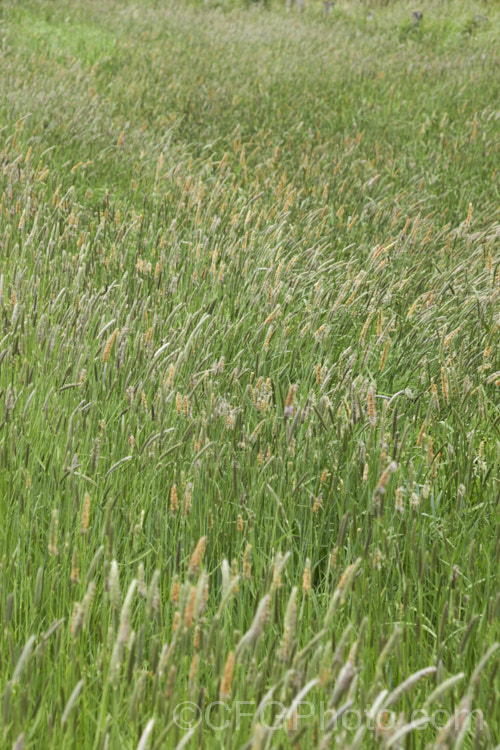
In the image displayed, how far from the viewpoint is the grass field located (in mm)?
1267

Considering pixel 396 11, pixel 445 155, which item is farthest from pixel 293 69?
pixel 396 11

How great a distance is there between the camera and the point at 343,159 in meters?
7.04

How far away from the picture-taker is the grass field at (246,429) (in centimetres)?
127

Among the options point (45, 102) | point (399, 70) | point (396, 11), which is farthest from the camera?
point (396, 11)

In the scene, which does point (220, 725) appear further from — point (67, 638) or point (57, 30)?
point (57, 30)

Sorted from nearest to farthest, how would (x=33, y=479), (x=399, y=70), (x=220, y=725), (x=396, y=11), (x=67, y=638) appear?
(x=220, y=725) < (x=67, y=638) < (x=33, y=479) < (x=399, y=70) < (x=396, y=11)

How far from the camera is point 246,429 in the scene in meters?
2.30

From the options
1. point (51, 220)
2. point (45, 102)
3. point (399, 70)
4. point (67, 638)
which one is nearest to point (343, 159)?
point (45, 102)

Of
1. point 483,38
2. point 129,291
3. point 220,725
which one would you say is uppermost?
point 483,38

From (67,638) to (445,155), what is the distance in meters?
6.89

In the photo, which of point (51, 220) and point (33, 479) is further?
point (51, 220)

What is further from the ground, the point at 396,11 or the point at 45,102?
the point at 396,11

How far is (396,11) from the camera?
1820 centimetres

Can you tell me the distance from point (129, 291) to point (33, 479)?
1.73 metres
